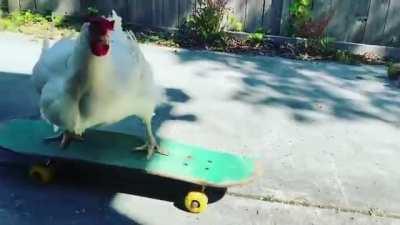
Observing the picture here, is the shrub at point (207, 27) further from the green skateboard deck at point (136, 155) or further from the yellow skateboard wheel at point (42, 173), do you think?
the yellow skateboard wheel at point (42, 173)

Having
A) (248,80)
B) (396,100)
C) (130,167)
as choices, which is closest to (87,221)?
(130,167)

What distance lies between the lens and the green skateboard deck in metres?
2.89

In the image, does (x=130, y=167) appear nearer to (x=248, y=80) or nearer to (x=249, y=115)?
(x=249, y=115)

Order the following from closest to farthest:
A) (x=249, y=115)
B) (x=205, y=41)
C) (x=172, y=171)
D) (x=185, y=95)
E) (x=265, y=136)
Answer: (x=172, y=171) → (x=265, y=136) → (x=249, y=115) → (x=185, y=95) → (x=205, y=41)

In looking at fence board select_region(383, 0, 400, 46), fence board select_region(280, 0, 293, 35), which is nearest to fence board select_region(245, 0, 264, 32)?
fence board select_region(280, 0, 293, 35)

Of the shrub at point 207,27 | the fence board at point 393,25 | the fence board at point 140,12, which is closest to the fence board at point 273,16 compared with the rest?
the shrub at point 207,27

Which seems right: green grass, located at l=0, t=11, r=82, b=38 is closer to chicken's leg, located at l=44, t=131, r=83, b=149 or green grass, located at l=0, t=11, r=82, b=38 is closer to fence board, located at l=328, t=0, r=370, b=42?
fence board, located at l=328, t=0, r=370, b=42

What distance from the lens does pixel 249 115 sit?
163 inches

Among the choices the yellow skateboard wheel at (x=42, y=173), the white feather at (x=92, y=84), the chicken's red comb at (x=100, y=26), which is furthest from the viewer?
the yellow skateboard wheel at (x=42, y=173)

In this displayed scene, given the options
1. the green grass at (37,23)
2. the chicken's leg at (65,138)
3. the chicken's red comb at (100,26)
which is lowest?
the chicken's leg at (65,138)

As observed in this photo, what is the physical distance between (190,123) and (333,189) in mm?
1204

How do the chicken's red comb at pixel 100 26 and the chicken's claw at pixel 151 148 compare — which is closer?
the chicken's red comb at pixel 100 26

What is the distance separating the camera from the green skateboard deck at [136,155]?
289cm

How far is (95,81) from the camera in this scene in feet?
8.36
